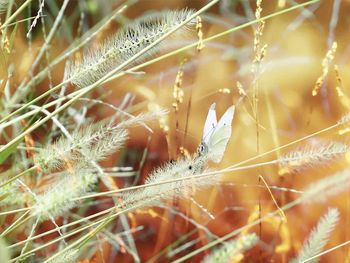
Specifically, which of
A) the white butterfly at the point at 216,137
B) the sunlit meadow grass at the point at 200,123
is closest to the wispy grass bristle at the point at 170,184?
the white butterfly at the point at 216,137

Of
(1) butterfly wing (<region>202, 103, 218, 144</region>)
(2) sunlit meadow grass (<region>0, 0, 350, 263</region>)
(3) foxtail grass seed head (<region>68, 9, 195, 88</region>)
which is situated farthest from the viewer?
(2) sunlit meadow grass (<region>0, 0, 350, 263</region>)

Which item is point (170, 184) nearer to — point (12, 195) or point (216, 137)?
point (216, 137)

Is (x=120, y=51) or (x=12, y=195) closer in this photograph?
(x=120, y=51)

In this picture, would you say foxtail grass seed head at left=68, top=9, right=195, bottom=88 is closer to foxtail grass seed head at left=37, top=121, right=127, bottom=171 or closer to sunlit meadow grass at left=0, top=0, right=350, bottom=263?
foxtail grass seed head at left=37, top=121, right=127, bottom=171

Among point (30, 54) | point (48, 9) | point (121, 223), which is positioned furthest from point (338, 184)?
point (48, 9)

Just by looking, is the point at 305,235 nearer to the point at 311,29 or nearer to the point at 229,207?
the point at 229,207

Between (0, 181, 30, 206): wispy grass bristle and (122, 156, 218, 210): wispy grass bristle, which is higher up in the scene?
(0, 181, 30, 206): wispy grass bristle

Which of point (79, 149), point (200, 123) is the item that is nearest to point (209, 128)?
point (79, 149)

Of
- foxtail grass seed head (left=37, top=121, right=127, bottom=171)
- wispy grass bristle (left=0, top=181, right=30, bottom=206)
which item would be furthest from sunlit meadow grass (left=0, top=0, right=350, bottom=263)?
foxtail grass seed head (left=37, top=121, right=127, bottom=171)
